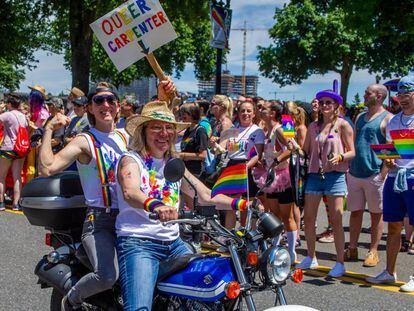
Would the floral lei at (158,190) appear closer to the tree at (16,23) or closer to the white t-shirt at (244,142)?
the white t-shirt at (244,142)

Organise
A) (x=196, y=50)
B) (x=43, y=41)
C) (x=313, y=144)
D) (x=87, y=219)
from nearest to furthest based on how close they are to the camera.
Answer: (x=87, y=219)
(x=313, y=144)
(x=43, y=41)
(x=196, y=50)

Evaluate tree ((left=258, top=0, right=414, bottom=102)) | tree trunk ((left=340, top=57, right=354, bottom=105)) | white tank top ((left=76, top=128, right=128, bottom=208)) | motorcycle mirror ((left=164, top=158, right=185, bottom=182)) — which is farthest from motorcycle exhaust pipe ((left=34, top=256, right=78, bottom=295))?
tree trunk ((left=340, top=57, right=354, bottom=105))

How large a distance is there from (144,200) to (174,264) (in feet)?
1.42

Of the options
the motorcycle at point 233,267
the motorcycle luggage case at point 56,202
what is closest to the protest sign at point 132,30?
the motorcycle luggage case at point 56,202

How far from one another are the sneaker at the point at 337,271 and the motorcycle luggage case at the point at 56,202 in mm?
3045

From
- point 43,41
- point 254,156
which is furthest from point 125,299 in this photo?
point 43,41

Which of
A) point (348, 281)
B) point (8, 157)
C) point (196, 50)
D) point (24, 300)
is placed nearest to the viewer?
point (24, 300)

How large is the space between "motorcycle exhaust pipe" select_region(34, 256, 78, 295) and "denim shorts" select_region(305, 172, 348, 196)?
10.6ft

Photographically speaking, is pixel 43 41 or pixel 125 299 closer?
pixel 125 299

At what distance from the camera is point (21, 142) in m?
9.98

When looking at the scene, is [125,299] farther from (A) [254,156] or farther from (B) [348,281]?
(A) [254,156]

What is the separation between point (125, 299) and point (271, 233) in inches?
37.9

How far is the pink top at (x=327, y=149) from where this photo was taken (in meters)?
6.28

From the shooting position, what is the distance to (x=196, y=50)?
51906mm
